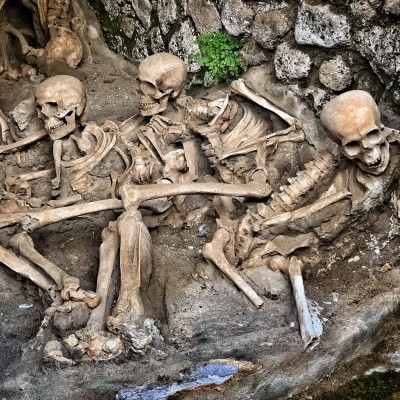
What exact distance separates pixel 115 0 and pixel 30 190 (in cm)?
251

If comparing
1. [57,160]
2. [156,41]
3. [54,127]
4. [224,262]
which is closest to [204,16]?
[156,41]

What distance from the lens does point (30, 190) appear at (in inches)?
278

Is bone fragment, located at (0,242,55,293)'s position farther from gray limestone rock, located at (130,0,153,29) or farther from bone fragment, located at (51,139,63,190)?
gray limestone rock, located at (130,0,153,29)

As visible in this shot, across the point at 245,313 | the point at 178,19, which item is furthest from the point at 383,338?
the point at 178,19

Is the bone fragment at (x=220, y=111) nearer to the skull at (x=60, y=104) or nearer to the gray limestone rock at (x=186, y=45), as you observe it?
the gray limestone rock at (x=186, y=45)

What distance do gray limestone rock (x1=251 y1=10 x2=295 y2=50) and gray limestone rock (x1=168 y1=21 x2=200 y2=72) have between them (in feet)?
2.53

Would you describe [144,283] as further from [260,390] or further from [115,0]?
[115,0]

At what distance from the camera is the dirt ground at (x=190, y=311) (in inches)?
211

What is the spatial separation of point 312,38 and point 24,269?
278 cm

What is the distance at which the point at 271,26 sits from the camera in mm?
7008

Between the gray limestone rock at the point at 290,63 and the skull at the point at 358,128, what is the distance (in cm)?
95

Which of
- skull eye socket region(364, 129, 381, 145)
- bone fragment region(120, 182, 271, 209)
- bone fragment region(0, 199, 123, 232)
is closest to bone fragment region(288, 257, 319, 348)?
bone fragment region(120, 182, 271, 209)

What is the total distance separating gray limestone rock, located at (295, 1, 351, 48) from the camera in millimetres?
6535

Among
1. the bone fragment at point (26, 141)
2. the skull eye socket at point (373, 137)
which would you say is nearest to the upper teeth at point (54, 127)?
the bone fragment at point (26, 141)
